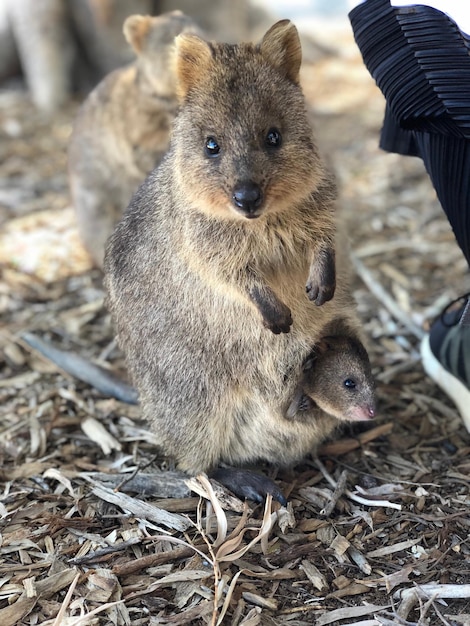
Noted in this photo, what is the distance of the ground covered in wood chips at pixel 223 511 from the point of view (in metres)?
2.66

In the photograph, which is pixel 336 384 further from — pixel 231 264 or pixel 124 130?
pixel 124 130

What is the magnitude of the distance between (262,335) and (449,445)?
1.08 meters

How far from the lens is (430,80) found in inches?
110

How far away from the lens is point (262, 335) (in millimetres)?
3121

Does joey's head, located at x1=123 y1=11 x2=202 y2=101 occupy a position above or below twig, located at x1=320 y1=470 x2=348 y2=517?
above

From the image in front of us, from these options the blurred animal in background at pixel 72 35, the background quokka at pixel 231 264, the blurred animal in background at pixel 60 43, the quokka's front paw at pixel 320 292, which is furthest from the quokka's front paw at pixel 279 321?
the blurred animal in background at pixel 72 35

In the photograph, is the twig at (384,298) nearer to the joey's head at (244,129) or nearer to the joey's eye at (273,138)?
the joey's head at (244,129)

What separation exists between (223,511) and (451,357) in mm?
1426

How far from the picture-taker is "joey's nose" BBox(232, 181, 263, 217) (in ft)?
8.65

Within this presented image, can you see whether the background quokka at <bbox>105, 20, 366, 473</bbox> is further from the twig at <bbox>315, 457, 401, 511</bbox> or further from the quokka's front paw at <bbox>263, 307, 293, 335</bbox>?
the twig at <bbox>315, 457, 401, 511</bbox>

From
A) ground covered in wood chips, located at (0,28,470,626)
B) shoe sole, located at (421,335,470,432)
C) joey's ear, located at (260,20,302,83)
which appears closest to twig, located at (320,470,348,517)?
ground covered in wood chips, located at (0,28,470,626)

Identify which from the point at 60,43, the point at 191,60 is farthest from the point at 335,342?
the point at 60,43

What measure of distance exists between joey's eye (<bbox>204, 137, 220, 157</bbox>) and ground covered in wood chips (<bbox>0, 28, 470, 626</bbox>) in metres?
1.34

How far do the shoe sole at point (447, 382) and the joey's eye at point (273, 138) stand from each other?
1.54 meters
